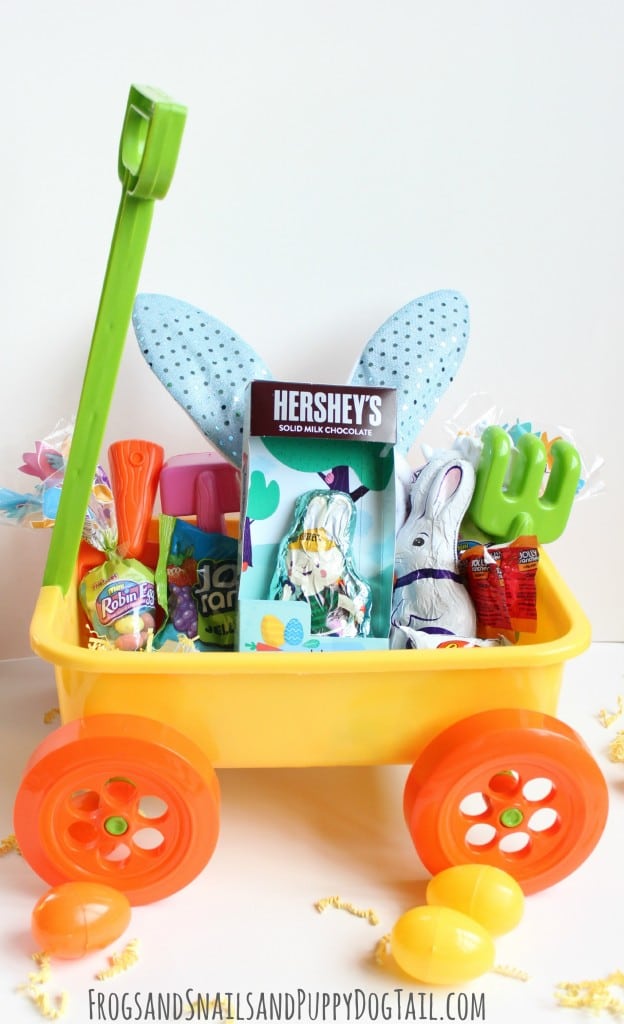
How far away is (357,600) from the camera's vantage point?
894mm

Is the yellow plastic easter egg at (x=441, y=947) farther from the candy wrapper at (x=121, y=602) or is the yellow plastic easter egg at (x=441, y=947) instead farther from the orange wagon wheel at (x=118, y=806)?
the candy wrapper at (x=121, y=602)

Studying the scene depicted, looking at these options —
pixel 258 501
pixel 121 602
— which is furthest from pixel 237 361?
pixel 121 602

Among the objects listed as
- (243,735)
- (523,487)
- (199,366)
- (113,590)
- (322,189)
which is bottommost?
(243,735)

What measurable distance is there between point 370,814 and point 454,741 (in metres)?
0.16

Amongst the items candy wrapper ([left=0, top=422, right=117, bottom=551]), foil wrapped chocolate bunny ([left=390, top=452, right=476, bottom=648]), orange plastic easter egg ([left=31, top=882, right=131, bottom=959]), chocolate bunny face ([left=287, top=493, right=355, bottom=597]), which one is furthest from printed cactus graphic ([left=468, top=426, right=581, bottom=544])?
orange plastic easter egg ([left=31, top=882, right=131, bottom=959])

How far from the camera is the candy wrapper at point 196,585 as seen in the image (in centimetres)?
95

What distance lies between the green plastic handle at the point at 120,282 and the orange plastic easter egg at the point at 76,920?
0.81 ft

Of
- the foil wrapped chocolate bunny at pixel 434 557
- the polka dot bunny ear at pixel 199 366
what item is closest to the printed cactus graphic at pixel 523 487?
the foil wrapped chocolate bunny at pixel 434 557

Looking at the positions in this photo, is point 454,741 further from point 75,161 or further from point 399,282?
point 75,161

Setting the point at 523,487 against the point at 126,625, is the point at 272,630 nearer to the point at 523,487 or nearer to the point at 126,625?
the point at 126,625

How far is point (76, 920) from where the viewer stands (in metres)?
0.70

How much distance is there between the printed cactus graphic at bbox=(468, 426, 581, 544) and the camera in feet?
2.97

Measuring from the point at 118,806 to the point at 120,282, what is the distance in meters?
0.39

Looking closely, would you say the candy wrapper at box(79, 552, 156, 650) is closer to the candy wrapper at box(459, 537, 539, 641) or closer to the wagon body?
the wagon body
